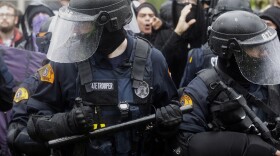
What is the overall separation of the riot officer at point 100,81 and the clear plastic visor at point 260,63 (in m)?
0.49

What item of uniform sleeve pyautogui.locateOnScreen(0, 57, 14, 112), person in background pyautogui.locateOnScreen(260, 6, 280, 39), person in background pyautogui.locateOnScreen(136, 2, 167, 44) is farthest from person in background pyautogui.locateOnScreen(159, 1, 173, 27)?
uniform sleeve pyautogui.locateOnScreen(0, 57, 14, 112)

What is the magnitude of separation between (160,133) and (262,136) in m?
0.59

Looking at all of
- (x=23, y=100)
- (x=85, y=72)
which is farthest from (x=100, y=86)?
(x=23, y=100)

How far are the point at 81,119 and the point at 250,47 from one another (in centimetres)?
116

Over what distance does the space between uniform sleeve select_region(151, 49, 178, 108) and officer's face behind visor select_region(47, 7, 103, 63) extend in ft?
1.37

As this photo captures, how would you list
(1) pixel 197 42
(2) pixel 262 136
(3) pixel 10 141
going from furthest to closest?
(1) pixel 197 42 → (3) pixel 10 141 → (2) pixel 262 136

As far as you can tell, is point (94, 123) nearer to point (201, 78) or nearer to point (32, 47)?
point (201, 78)

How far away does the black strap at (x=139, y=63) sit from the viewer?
3.98 m

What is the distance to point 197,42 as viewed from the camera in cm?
663

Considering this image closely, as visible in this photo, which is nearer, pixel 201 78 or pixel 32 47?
pixel 201 78

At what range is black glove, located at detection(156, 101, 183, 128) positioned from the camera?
3.82 metres

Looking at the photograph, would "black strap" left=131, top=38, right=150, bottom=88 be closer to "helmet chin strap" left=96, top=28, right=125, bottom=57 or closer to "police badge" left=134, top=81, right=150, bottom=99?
"police badge" left=134, top=81, right=150, bottom=99

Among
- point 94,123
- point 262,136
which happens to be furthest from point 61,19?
point 262,136

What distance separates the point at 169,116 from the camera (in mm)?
3834
